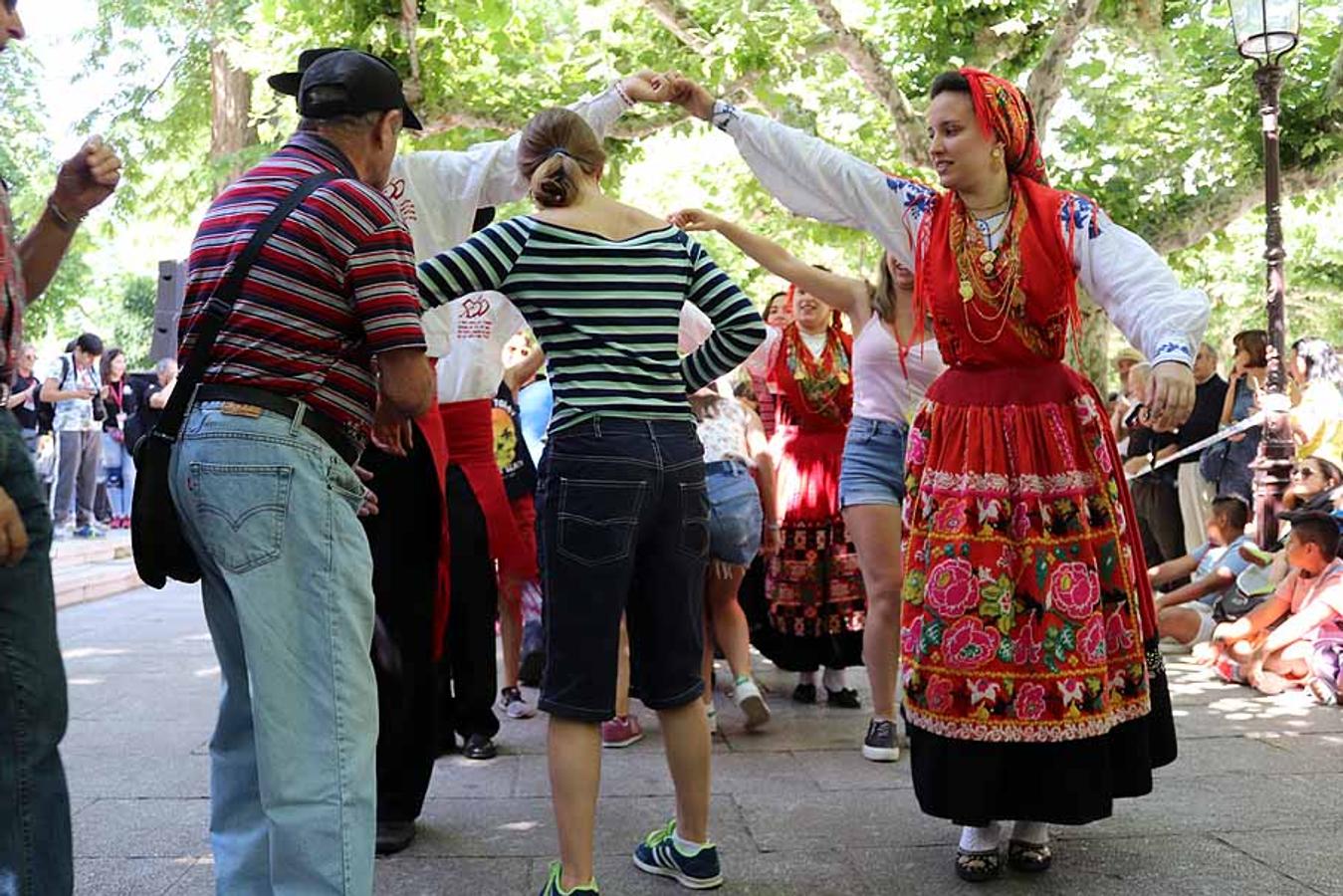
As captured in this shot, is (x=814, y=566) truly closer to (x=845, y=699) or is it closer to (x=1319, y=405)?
(x=845, y=699)

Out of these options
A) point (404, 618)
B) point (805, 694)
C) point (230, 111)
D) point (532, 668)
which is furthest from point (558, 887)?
point (230, 111)

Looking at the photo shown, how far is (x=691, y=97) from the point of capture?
4.42m

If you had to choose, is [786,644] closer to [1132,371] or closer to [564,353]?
[564,353]

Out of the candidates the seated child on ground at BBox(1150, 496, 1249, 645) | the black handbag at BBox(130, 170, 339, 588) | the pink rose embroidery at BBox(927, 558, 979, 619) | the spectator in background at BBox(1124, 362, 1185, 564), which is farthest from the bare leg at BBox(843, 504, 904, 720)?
the spectator in background at BBox(1124, 362, 1185, 564)

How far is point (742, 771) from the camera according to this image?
17.1ft

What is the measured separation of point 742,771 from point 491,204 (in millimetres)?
2247

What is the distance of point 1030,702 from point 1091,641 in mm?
231

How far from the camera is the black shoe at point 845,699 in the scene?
6660 millimetres

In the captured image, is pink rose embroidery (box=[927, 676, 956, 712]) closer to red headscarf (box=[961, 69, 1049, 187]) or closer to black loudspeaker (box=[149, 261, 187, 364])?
red headscarf (box=[961, 69, 1049, 187])

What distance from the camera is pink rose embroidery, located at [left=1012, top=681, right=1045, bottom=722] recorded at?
3.73 meters

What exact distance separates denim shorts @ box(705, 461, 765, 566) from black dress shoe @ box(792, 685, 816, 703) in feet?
3.68

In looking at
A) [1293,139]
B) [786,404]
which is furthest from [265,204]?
[1293,139]

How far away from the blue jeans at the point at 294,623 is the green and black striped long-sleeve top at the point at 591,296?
0.75 metres

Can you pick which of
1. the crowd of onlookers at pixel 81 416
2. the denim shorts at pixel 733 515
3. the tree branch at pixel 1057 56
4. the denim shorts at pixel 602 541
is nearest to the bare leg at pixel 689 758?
the denim shorts at pixel 602 541
